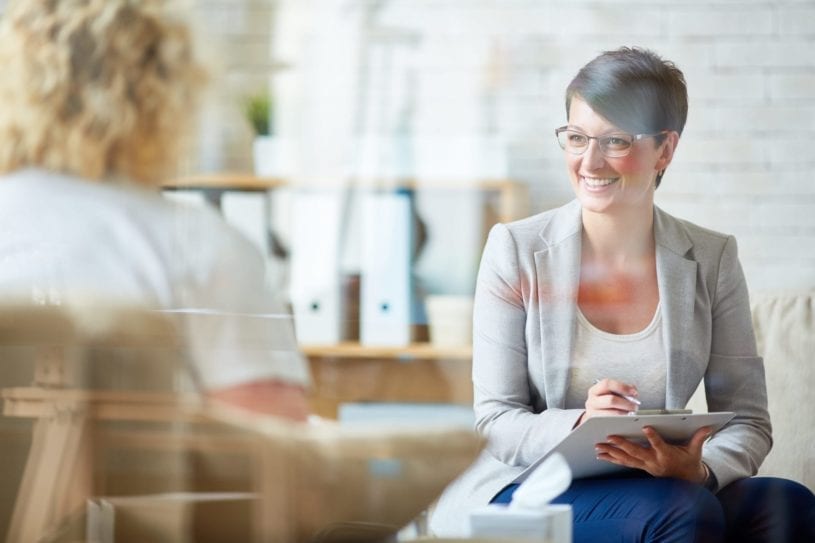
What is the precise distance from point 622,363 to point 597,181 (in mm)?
203

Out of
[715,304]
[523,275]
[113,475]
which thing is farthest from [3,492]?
[715,304]

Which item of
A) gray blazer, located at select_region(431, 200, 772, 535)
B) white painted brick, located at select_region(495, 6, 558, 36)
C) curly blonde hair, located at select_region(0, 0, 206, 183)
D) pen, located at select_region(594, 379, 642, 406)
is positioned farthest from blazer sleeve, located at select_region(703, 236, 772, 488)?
curly blonde hair, located at select_region(0, 0, 206, 183)

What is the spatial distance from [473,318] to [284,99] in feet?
1.04

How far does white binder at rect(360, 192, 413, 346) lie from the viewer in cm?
136

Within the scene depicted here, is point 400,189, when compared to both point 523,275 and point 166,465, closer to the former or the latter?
point 523,275

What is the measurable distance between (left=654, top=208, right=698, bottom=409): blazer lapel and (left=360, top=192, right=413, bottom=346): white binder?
0.93 ft

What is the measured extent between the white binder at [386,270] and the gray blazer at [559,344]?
0.08m

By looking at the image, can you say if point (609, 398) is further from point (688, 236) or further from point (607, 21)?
point (607, 21)

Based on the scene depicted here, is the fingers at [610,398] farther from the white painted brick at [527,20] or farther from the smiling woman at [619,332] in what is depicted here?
the white painted brick at [527,20]

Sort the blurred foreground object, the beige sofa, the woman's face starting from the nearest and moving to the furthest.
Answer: the blurred foreground object, the woman's face, the beige sofa

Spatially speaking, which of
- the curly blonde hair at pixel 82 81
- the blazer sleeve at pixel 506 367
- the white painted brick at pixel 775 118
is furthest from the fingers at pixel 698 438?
the curly blonde hair at pixel 82 81

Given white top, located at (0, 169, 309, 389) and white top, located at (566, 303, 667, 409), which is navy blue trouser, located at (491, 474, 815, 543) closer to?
white top, located at (566, 303, 667, 409)

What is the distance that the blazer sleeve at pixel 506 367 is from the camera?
1.36 m

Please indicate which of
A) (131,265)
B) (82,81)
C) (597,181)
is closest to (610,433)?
(597,181)
